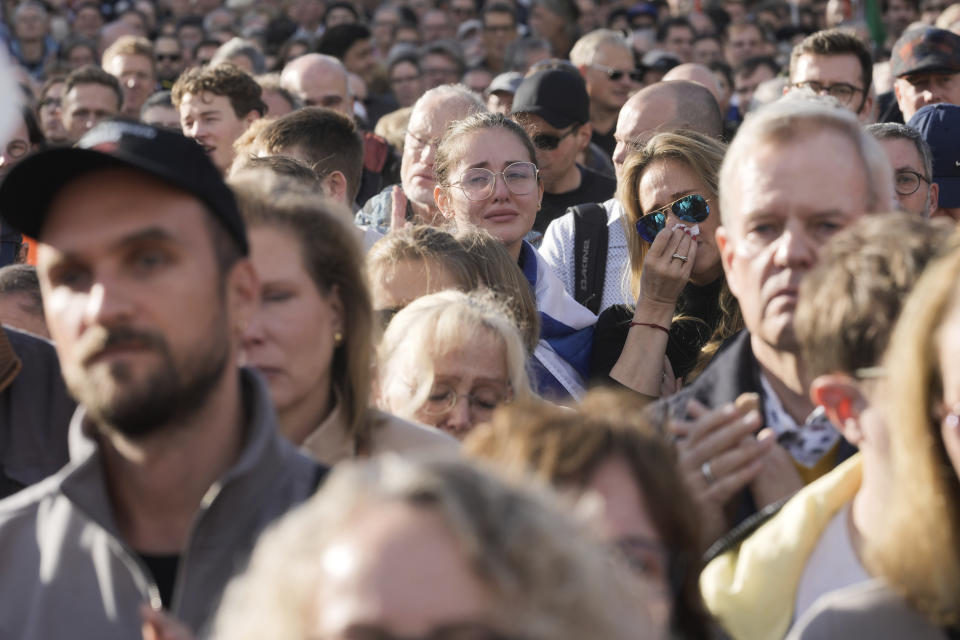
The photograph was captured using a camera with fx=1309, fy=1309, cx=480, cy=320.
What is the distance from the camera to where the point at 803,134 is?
293 cm

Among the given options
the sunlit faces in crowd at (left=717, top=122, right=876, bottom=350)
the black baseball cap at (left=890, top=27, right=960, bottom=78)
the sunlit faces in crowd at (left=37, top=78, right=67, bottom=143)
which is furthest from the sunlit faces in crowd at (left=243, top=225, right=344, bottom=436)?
the sunlit faces in crowd at (left=37, top=78, right=67, bottom=143)

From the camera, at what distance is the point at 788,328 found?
9.02 feet

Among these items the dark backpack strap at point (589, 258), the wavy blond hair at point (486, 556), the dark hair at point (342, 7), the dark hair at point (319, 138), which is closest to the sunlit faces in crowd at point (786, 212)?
the wavy blond hair at point (486, 556)

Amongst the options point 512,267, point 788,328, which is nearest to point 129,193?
point 788,328

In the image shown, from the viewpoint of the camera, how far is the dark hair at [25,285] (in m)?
3.91

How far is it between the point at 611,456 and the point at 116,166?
3.14 ft

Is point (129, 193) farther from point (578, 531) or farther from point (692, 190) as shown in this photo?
point (692, 190)

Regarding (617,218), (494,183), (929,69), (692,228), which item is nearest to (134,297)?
(692,228)

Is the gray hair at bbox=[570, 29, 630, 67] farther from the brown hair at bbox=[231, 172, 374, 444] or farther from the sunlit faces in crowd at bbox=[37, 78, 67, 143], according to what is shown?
the brown hair at bbox=[231, 172, 374, 444]

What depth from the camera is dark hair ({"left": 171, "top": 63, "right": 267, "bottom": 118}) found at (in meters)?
6.64

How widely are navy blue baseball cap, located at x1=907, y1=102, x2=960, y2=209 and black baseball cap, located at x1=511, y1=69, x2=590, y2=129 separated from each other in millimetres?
1550

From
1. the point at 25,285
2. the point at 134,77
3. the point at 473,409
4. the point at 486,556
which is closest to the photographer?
the point at 486,556

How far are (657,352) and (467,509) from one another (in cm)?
249

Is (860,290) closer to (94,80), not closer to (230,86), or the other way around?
(230,86)
